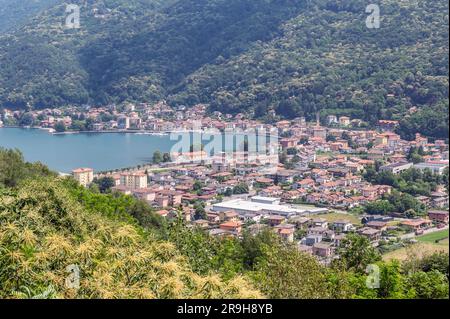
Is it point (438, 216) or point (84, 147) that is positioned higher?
point (84, 147)

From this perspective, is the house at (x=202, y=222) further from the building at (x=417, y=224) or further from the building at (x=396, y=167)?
the building at (x=396, y=167)

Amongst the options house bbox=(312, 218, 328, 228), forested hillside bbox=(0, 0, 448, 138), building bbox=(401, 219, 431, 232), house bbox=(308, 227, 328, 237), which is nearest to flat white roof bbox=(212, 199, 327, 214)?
house bbox=(312, 218, 328, 228)

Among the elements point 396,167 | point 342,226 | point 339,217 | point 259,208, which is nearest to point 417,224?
point 342,226

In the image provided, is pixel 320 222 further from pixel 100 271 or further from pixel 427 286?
pixel 100 271

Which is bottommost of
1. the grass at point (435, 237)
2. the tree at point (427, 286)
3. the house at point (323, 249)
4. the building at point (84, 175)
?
the grass at point (435, 237)

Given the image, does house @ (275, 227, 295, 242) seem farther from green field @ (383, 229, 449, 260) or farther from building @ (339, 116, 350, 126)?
building @ (339, 116, 350, 126)

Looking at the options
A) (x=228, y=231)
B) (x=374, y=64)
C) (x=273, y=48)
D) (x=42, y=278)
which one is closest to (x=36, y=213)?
(x=42, y=278)

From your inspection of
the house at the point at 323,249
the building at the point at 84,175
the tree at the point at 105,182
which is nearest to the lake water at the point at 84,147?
the building at the point at 84,175
